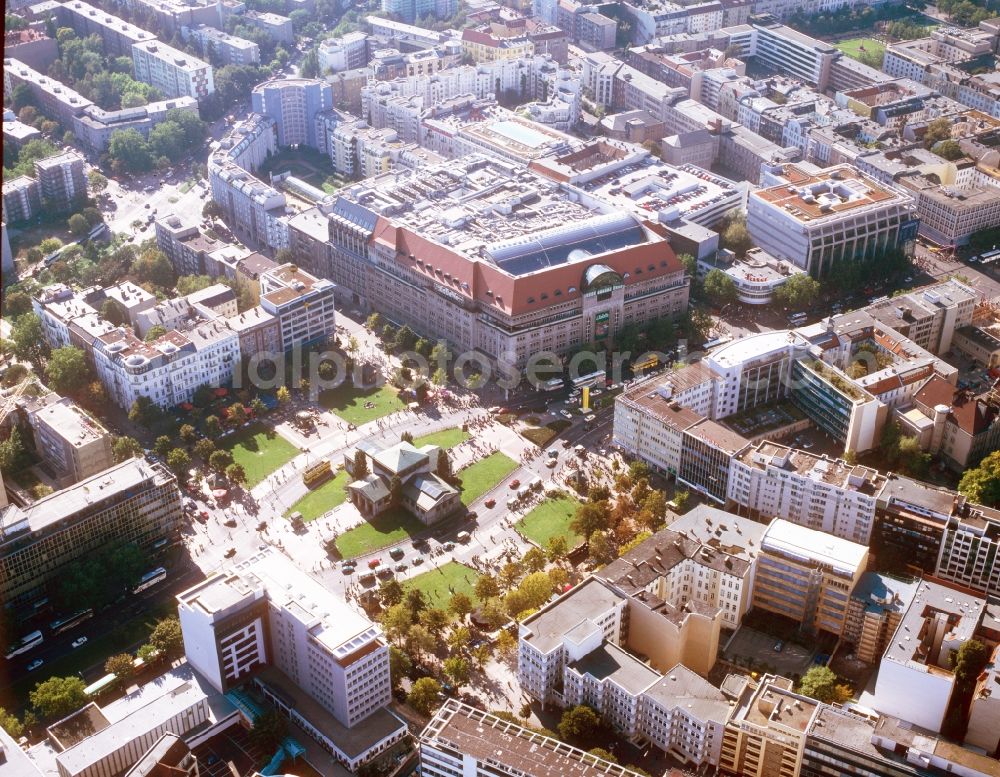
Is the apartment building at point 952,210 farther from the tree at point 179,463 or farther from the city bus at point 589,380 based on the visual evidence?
the tree at point 179,463

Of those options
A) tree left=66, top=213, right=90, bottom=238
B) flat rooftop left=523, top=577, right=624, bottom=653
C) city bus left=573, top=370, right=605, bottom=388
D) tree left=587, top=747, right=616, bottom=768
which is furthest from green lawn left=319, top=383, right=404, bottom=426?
tree left=66, top=213, right=90, bottom=238

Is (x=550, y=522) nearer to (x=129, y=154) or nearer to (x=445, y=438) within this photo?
(x=445, y=438)

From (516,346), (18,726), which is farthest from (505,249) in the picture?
(18,726)

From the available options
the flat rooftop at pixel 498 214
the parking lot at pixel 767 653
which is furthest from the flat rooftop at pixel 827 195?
the parking lot at pixel 767 653

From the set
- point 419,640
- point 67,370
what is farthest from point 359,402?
point 419,640

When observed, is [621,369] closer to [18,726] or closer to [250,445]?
[250,445]

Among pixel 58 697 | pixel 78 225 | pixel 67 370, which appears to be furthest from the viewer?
pixel 78 225

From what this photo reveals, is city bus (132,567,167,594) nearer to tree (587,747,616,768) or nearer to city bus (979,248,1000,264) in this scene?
tree (587,747,616,768)
